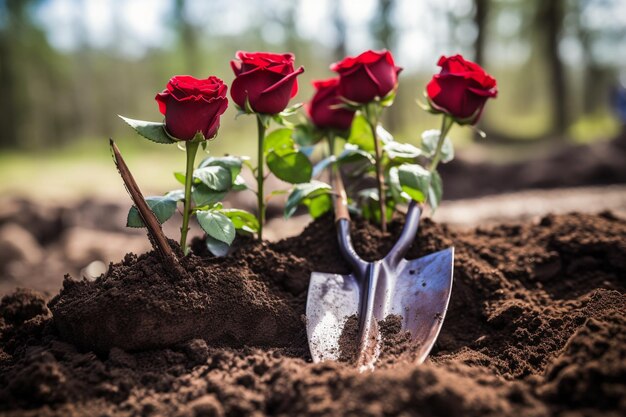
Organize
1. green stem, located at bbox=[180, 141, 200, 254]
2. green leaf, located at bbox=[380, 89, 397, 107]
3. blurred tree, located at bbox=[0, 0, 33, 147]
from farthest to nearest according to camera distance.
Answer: blurred tree, located at bbox=[0, 0, 33, 147] < green leaf, located at bbox=[380, 89, 397, 107] < green stem, located at bbox=[180, 141, 200, 254]

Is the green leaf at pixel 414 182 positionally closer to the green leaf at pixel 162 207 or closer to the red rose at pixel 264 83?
the red rose at pixel 264 83

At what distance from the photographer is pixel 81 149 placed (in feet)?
61.9

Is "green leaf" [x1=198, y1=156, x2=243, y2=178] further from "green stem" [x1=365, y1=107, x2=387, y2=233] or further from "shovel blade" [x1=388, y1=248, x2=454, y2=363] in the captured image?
"shovel blade" [x1=388, y1=248, x2=454, y2=363]

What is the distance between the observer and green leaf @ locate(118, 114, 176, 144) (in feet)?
4.57

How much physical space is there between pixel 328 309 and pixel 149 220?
0.59 metres

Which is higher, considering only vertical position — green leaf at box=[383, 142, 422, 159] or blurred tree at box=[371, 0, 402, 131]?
blurred tree at box=[371, 0, 402, 131]

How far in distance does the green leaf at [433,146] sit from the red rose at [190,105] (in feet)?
2.79

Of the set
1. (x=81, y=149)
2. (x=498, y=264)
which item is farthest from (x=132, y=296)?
(x=81, y=149)

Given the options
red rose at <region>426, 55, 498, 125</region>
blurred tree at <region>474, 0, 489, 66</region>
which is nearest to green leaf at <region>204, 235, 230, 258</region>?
red rose at <region>426, 55, 498, 125</region>

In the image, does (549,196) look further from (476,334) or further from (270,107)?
(270,107)

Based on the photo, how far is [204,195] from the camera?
157cm

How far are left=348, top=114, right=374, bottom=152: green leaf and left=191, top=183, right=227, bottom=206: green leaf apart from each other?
68cm

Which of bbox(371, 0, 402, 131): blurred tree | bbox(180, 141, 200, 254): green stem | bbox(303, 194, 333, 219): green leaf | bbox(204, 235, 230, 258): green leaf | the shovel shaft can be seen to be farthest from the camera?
bbox(371, 0, 402, 131): blurred tree

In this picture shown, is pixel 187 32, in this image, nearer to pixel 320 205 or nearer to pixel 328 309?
pixel 320 205
